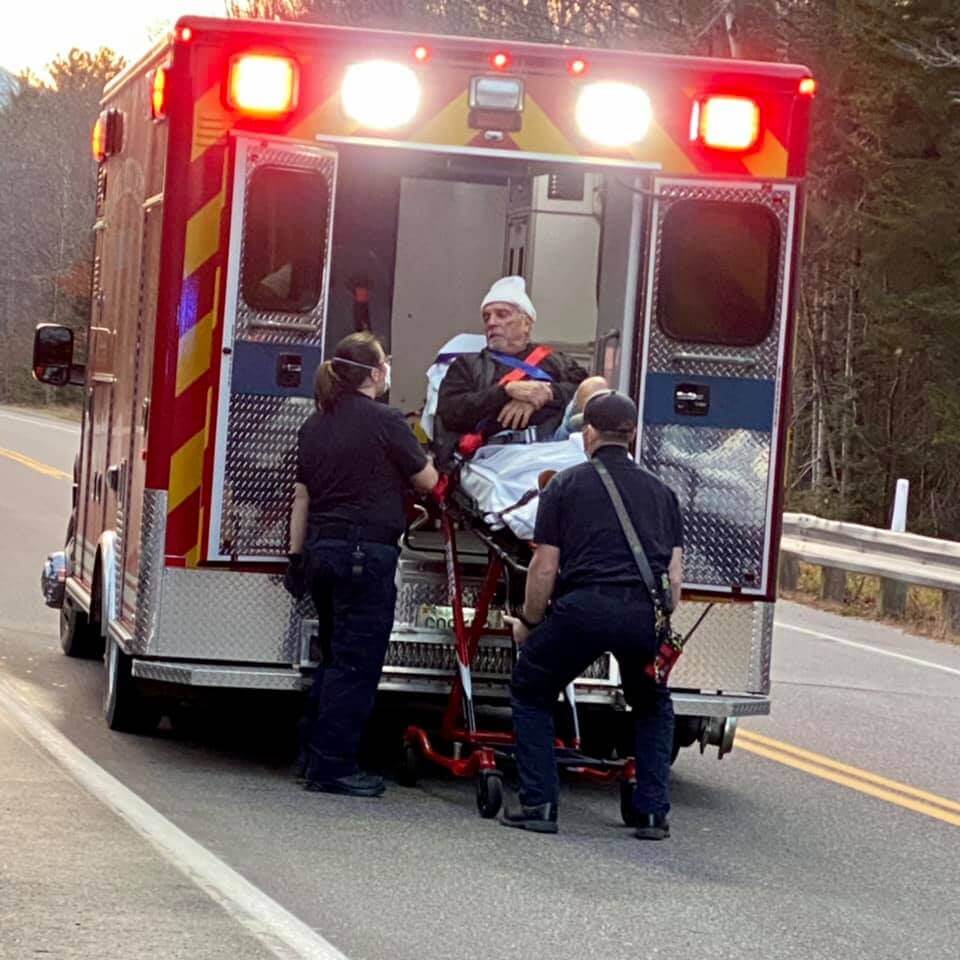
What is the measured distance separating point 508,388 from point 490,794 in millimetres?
1645

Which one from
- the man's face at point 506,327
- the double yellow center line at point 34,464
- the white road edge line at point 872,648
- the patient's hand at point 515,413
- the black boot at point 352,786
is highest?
the man's face at point 506,327

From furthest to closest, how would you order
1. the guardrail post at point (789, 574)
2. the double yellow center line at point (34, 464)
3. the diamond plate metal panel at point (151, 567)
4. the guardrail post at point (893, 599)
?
the double yellow center line at point (34, 464) → the guardrail post at point (789, 574) → the guardrail post at point (893, 599) → the diamond plate metal panel at point (151, 567)

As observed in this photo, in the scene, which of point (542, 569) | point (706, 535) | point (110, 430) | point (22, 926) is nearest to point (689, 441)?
point (706, 535)

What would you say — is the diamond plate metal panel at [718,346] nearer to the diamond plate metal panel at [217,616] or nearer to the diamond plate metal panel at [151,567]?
the diamond plate metal panel at [217,616]

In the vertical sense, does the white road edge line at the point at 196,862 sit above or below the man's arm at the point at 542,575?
below

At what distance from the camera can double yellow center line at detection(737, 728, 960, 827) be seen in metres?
9.38

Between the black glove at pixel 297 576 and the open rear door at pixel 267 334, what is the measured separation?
0.16 meters

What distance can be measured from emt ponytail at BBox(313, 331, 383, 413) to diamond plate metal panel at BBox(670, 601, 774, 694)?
1.57 m

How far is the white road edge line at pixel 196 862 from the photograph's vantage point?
612cm

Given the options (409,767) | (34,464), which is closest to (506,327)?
(409,767)

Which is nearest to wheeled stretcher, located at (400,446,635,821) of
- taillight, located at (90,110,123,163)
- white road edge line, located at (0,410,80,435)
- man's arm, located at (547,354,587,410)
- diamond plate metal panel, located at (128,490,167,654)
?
man's arm, located at (547,354,587,410)

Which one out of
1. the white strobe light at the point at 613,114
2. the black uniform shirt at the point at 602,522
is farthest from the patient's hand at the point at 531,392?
the white strobe light at the point at 613,114

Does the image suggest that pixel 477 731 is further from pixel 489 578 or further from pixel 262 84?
pixel 262 84

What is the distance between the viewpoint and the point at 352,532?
8.65 meters
